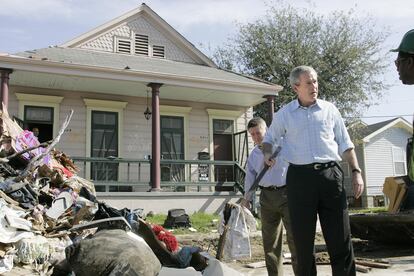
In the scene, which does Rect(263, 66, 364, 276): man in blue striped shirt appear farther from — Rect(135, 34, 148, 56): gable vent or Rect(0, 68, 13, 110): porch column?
Rect(135, 34, 148, 56): gable vent

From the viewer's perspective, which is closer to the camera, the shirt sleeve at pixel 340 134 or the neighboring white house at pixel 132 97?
the shirt sleeve at pixel 340 134

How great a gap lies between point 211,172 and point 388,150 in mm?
18839

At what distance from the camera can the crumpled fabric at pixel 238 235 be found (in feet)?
15.3

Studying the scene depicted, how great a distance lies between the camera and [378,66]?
26.0m

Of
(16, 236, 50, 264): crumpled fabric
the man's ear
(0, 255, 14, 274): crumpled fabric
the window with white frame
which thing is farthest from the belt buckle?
the window with white frame

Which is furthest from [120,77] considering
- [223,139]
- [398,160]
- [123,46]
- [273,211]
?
[398,160]

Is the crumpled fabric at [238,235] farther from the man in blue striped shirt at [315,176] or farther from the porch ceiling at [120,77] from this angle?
the porch ceiling at [120,77]

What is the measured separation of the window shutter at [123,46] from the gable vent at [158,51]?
41.4 inches

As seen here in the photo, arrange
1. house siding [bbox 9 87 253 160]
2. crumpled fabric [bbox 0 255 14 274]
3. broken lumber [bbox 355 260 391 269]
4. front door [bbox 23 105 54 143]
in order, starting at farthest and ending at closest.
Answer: house siding [bbox 9 87 253 160] → front door [bbox 23 105 54 143] → broken lumber [bbox 355 260 391 269] → crumpled fabric [bbox 0 255 14 274]

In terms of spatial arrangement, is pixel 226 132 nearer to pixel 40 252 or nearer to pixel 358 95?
pixel 358 95

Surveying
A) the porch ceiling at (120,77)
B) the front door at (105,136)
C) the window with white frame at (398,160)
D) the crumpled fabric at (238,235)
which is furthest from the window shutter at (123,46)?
the window with white frame at (398,160)

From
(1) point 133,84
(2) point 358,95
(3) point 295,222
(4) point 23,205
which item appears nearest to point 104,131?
(1) point 133,84

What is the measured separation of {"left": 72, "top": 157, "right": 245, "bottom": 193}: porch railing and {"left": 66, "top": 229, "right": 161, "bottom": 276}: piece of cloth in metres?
9.70

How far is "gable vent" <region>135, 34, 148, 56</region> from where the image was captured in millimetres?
18250
